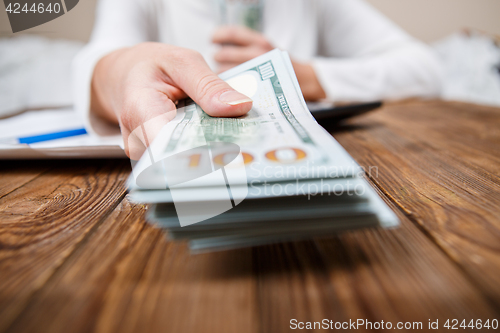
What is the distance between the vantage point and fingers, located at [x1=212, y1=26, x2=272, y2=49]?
0.78m

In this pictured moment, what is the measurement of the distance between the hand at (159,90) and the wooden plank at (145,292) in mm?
156

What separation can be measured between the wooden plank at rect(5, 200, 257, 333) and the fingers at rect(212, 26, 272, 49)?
0.70 metres

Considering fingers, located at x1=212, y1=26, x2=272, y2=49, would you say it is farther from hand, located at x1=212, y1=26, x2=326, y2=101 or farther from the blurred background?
the blurred background

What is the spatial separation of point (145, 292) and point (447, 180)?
1.20 ft

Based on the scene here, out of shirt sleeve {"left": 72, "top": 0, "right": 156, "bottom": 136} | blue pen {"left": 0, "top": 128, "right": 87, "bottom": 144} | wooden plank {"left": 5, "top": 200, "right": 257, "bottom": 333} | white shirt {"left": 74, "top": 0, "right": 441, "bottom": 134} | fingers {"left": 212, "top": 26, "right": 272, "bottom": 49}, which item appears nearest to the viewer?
wooden plank {"left": 5, "top": 200, "right": 257, "bottom": 333}

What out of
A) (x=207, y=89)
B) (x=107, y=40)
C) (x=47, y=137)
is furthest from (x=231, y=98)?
(x=107, y=40)

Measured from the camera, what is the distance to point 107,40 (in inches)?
31.1

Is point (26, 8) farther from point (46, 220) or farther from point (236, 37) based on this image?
point (46, 220)

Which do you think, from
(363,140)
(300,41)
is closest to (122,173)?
(363,140)

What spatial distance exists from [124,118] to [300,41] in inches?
42.8

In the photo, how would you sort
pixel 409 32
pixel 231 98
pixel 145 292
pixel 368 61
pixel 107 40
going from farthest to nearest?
pixel 409 32 < pixel 368 61 < pixel 107 40 < pixel 231 98 < pixel 145 292

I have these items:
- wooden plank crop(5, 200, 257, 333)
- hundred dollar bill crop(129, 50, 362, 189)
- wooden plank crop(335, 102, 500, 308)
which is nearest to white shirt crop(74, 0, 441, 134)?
wooden plank crop(335, 102, 500, 308)

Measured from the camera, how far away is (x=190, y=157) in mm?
242

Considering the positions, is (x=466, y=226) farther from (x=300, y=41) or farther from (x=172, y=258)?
(x=300, y=41)
